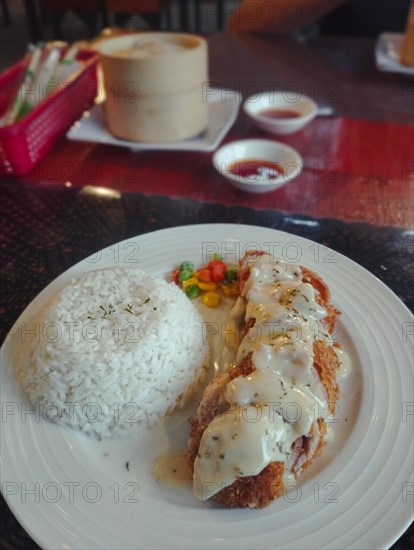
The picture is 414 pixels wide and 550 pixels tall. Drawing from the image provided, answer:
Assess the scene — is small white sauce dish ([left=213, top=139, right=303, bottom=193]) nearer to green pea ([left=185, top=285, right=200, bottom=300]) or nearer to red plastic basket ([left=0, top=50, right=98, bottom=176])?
green pea ([left=185, top=285, right=200, bottom=300])

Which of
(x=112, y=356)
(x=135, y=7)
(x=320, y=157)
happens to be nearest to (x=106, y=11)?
(x=135, y=7)

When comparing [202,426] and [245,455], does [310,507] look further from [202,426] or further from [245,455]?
[202,426]

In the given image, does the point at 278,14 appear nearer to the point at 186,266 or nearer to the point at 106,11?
the point at 186,266

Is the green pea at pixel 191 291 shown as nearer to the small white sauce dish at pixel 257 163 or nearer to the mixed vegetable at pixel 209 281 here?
the mixed vegetable at pixel 209 281

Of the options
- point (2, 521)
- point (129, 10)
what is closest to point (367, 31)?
point (129, 10)

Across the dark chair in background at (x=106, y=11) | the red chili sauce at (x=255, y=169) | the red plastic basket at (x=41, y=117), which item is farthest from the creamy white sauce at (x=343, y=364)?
the dark chair in background at (x=106, y=11)
